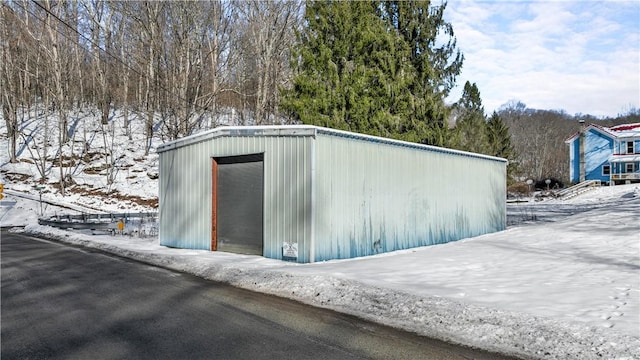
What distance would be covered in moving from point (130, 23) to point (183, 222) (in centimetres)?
3311

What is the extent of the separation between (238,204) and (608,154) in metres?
49.7

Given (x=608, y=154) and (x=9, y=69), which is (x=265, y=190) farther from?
(x=608, y=154)

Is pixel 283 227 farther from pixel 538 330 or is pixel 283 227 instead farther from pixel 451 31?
pixel 451 31

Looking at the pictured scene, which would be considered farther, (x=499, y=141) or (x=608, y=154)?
(x=608, y=154)

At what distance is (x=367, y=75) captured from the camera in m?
22.0

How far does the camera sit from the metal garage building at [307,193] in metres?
11.0

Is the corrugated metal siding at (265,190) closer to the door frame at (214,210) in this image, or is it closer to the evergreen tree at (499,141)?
the door frame at (214,210)

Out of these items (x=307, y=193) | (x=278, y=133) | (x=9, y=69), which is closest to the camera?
(x=307, y=193)

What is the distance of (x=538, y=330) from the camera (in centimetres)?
516

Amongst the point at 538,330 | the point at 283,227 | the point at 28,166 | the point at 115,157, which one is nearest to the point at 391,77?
the point at 283,227

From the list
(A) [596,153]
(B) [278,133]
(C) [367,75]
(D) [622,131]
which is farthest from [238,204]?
(D) [622,131]

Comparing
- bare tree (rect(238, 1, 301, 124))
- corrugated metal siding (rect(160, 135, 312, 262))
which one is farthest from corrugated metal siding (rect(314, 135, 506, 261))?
bare tree (rect(238, 1, 301, 124))

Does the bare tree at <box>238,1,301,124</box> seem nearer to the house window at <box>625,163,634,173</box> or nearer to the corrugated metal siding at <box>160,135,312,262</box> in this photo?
the corrugated metal siding at <box>160,135,312,262</box>

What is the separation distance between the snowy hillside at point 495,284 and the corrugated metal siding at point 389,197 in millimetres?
593
